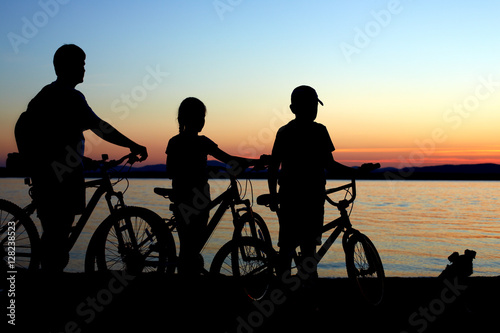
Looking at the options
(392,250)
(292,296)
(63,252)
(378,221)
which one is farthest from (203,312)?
(378,221)

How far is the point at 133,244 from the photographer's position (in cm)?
426

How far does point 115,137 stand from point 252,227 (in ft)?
5.09

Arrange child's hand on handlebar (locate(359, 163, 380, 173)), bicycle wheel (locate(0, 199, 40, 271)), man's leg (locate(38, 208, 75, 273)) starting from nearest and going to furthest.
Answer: man's leg (locate(38, 208, 75, 273))
child's hand on handlebar (locate(359, 163, 380, 173))
bicycle wheel (locate(0, 199, 40, 271))

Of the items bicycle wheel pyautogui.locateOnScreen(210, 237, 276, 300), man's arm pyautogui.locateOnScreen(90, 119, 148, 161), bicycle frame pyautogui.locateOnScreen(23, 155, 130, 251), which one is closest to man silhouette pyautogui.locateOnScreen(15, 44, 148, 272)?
man's arm pyautogui.locateOnScreen(90, 119, 148, 161)

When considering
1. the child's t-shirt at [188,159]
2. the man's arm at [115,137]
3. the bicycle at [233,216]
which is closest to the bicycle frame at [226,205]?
the bicycle at [233,216]

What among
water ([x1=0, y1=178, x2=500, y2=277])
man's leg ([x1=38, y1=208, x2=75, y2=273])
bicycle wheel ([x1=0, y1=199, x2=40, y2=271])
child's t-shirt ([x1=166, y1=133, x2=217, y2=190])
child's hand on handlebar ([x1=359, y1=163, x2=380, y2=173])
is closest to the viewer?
man's leg ([x1=38, y1=208, x2=75, y2=273])

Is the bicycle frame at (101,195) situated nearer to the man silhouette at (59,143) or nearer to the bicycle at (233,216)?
the man silhouette at (59,143)

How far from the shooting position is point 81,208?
4.13m

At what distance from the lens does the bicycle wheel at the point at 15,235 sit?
4.58m

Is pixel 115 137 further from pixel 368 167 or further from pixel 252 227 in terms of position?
pixel 368 167

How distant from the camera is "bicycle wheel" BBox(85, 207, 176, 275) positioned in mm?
4113

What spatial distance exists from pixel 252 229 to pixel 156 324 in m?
1.27

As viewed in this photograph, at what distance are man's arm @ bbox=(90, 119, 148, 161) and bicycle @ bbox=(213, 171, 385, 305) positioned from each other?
3.80 ft

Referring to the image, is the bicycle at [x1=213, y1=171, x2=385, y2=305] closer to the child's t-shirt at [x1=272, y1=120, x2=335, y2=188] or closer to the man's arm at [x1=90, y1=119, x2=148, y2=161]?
the child's t-shirt at [x1=272, y1=120, x2=335, y2=188]
